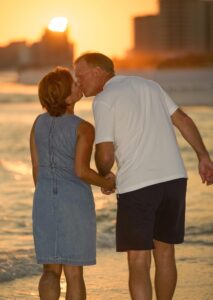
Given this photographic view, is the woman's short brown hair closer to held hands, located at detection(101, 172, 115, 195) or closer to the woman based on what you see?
the woman

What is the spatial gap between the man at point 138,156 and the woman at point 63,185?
11 cm

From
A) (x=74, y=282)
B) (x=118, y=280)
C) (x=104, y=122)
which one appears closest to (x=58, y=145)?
(x=104, y=122)

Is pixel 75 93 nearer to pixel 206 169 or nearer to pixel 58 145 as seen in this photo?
pixel 58 145

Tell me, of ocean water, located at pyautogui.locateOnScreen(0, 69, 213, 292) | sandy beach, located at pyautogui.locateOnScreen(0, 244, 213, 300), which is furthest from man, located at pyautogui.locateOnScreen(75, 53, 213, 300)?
ocean water, located at pyautogui.locateOnScreen(0, 69, 213, 292)

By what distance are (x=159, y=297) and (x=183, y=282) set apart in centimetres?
123

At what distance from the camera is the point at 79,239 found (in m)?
5.17

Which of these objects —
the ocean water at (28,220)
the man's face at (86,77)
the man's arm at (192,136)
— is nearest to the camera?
the man's face at (86,77)

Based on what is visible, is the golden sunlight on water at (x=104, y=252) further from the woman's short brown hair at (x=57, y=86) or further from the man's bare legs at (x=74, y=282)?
the woman's short brown hair at (x=57, y=86)

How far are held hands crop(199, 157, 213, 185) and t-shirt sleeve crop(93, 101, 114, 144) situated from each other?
1.88 feet

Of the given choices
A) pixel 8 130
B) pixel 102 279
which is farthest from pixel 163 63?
pixel 102 279

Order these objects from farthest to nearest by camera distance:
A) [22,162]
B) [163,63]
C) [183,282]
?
[163,63]
[22,162]
[183,282]

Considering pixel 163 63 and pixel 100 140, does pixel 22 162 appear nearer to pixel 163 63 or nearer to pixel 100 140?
pixel 100 140

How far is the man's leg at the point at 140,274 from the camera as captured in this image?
17.3 ft

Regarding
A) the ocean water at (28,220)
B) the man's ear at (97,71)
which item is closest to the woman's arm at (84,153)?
the man's ear at (97,71)
